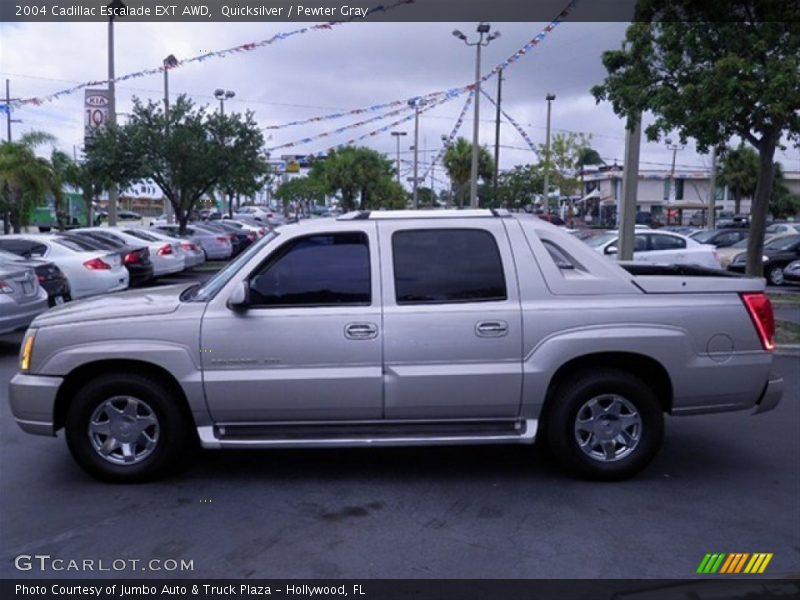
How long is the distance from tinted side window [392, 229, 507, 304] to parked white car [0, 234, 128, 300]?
33.3 feet

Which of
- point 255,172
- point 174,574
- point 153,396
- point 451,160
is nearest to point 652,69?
point 153,396

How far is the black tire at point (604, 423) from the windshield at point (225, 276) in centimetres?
232

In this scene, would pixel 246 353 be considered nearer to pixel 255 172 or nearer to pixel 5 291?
pixel 5 291

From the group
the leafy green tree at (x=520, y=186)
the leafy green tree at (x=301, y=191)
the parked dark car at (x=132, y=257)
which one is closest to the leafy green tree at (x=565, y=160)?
the leafy green tree at (x=520, y=186)

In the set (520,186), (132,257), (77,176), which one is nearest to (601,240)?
(132,257)

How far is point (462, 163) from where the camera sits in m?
53.5

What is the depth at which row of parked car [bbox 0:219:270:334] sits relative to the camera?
426 inches

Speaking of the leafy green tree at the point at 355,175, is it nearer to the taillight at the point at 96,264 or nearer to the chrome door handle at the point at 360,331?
the taillight at the point at 96,264

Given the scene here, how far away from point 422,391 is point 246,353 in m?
1.21

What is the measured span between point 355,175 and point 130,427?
42990mm

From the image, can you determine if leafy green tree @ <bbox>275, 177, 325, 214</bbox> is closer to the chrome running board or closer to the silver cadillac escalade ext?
the silver cadillac escalade ext

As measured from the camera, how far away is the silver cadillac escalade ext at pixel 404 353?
5609 millimetres

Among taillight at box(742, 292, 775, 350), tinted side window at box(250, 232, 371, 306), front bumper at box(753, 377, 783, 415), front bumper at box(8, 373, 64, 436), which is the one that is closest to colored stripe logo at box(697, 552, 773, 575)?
front bumper at box(753, 377, 783, 415)
